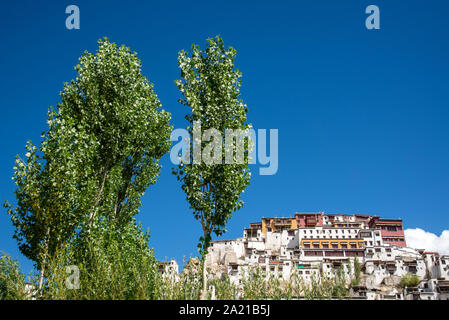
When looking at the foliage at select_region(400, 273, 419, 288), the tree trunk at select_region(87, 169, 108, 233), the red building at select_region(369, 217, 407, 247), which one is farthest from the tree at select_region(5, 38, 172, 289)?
the red building at select_region(369, 217, 407, 247)

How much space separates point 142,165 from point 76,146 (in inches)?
228

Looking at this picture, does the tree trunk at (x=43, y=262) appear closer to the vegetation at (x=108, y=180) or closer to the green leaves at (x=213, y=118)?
the vegetation at (x=108, y=180)

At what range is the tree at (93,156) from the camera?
16656 mm

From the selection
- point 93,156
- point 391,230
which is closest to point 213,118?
point 93,156

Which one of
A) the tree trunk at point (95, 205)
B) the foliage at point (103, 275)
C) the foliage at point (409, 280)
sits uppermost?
the tree trunk at point (95, 205)

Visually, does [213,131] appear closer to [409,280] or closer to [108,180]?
[108,180]

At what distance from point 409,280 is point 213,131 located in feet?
189

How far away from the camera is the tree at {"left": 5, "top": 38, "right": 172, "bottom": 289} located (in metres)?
16.7

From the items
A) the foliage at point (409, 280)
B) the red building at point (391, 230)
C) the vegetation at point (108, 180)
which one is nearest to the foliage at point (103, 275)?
the vegetation at point (108, 180)

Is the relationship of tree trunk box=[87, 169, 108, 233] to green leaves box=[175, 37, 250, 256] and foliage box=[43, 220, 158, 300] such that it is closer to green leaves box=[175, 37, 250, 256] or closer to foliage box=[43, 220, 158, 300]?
foliage box=[43, 220, 158, 300]

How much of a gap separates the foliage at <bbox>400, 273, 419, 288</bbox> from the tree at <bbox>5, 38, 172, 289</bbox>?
5399 cm

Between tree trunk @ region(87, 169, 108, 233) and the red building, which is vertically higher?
Answer: the red building

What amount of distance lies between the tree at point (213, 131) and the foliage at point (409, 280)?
5608cm

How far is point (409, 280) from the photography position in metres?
61.1
